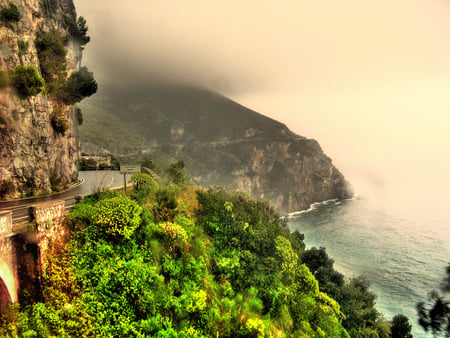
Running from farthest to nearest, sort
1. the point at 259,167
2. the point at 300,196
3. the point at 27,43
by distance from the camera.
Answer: the point at 259,167, the point at 300,196, the point at 27,43

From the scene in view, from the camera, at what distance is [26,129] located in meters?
12.8

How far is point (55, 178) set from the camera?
16.0m

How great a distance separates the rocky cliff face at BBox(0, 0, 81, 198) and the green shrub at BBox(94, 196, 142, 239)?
6000 millimetres

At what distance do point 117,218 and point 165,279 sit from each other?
3217 millimetres

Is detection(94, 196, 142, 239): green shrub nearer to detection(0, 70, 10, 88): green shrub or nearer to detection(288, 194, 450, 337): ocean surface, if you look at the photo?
detection(0, 70, 10, 88): green shrub

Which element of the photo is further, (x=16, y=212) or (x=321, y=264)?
(x=321, y=264)

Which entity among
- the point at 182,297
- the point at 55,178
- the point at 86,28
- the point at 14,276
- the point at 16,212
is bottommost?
the point at 182,297

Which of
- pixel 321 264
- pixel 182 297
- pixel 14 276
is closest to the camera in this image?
pixel 14 276

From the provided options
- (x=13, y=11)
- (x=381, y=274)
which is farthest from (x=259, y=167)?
(x=13, y=11)

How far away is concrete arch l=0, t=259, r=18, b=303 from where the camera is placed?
702cm

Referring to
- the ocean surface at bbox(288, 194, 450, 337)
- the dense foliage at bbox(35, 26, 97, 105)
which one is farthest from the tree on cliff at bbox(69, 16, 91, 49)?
the ocean surface at bbox(288, 194, 450, 337)

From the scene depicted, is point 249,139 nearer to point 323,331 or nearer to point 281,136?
point 281,136

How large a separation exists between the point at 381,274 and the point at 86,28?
204 feet

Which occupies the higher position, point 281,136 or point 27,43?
point 281,136
